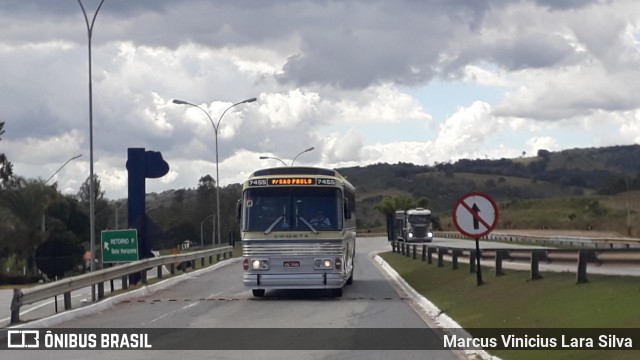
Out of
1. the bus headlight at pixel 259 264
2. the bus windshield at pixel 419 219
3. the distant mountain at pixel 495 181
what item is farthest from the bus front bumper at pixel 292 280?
the distant mountain at pixel 495 181

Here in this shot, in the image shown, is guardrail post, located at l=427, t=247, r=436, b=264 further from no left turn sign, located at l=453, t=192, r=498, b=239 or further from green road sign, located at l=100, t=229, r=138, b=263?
no left turn sign, located at l=453, t=192, r=498, b=239

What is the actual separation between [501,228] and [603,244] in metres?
52.2

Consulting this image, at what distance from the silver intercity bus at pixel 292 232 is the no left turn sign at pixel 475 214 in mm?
3572

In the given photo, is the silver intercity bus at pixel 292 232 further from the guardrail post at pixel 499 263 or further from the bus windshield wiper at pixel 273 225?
the guardrail post at pixel 499 263

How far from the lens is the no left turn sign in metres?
20.8

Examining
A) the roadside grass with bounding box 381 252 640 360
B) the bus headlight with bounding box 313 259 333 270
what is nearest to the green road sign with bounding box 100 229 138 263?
the bus headlight with bounding box 313 259 333 270

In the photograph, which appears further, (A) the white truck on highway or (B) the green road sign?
(A) the white truck on highway

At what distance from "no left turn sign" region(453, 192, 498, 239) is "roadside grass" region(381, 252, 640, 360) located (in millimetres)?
1398

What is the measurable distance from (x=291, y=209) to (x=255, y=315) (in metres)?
4.34

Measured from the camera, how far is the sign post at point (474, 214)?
2084 cm

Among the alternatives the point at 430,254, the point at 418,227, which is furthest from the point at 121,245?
the point at 418,227

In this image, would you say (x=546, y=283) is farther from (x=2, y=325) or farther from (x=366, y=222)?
(x=366, y=222)

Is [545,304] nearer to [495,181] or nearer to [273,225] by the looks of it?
[273,225]

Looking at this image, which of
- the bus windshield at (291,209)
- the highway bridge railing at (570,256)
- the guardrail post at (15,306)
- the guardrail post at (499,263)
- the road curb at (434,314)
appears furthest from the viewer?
the guardrail post at (499,263)
